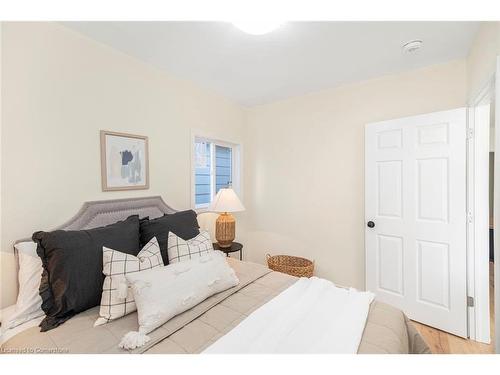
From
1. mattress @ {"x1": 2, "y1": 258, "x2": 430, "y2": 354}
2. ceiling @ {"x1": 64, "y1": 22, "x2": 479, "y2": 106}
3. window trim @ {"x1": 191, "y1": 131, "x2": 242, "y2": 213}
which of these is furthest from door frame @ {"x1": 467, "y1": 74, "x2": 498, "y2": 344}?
window trim @ {"x1": 191, "y1": 131, "x2": 242, "y2": 213}

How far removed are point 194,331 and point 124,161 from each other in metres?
1.45

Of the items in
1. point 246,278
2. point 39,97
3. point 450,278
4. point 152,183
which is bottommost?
point 450,278

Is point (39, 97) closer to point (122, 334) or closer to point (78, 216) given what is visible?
point (78, 216)

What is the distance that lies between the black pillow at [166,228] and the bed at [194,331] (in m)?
0.46

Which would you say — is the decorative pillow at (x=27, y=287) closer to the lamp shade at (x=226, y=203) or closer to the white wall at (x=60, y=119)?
the white wall at (x=60, y=119)

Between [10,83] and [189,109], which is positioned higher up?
[189,109]

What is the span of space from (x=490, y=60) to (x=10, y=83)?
9.32 feet

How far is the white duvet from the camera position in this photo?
100 centimetres

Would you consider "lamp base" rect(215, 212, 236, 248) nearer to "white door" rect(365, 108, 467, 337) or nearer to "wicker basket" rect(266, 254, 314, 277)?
"wicker basket" rect(266, 254, 314, 277)

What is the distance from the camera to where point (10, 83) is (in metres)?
1.39

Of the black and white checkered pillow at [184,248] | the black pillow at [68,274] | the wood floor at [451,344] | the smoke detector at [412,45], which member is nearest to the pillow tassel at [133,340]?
the black pillow at [68,274]

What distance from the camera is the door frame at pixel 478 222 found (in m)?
1.86

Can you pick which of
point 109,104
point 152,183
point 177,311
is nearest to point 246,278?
point 177,311

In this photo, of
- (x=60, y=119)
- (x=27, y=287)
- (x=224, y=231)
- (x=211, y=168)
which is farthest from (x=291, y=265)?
(x=60, y=119)
